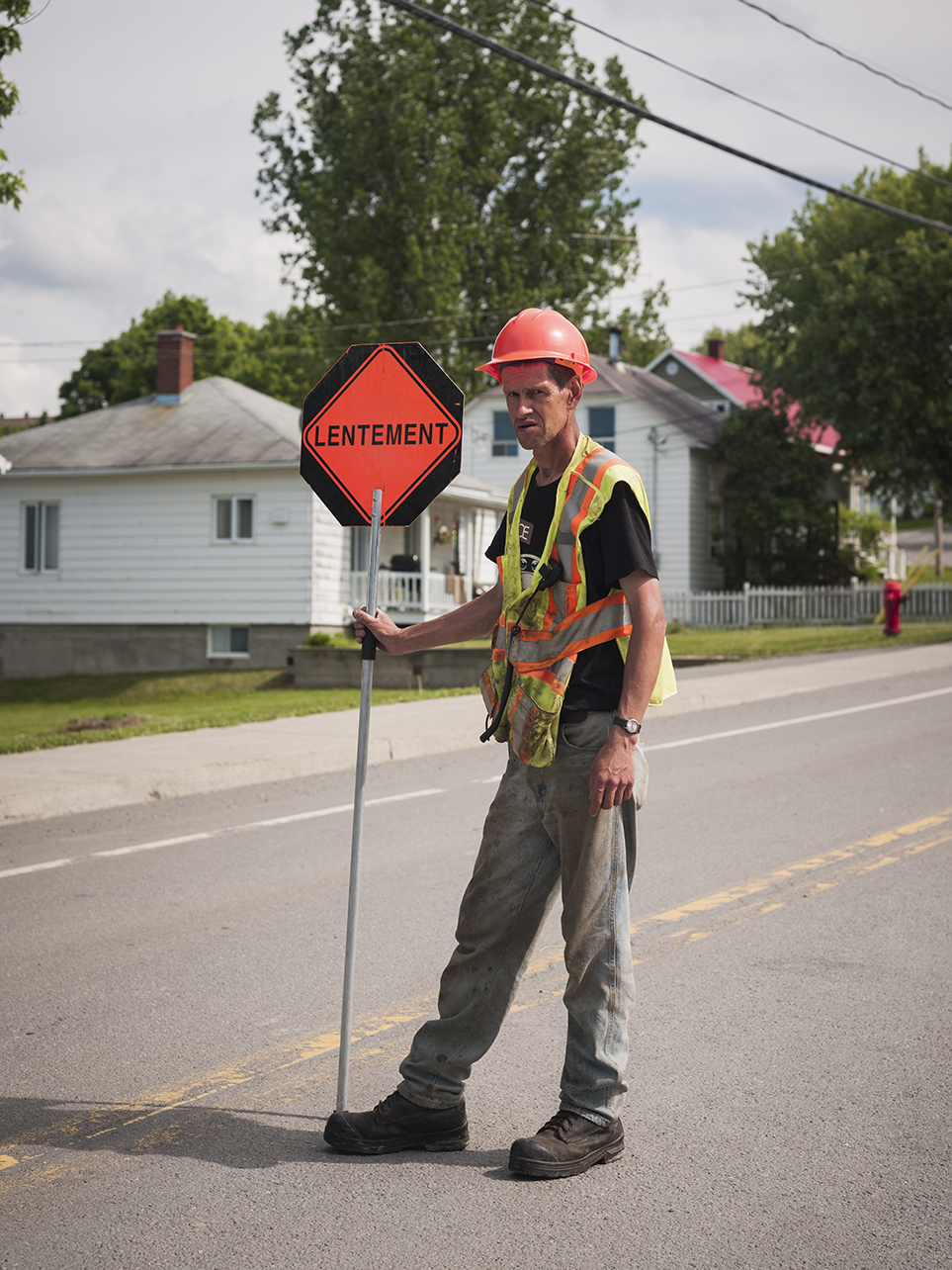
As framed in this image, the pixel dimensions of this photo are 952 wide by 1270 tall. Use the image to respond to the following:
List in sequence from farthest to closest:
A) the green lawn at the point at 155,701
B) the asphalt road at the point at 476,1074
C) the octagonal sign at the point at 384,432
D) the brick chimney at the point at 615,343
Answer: the brick chimney at the point at 615,343 → the green lawn at the point at 155,701 → the octagonal sign at the point at 384,432 → the asphalt road at the point at 476,1074

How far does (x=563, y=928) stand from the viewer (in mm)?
3756

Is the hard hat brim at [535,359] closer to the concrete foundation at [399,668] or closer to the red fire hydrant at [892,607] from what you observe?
the concrete foundation at [399,668]

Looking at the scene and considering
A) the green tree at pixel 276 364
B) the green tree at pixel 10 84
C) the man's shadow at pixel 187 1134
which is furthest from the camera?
the green tree at pixel 276 364

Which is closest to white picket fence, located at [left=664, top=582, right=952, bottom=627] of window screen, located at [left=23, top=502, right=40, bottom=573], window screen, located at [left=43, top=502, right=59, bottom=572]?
window screen, located at [left=43, top=502, right=59, bottom=572]

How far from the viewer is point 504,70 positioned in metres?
39.4

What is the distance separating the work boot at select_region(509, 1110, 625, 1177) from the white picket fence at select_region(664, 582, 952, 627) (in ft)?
114

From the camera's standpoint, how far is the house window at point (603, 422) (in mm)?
43281

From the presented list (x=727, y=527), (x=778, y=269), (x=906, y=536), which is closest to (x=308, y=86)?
(x=778, y=269)

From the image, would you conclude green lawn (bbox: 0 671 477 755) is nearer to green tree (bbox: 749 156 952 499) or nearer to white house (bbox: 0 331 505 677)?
white house (bbox: 0 331 505 677)

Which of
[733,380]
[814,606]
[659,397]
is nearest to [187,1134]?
[814,606]

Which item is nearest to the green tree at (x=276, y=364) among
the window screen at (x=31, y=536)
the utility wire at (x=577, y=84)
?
the window screen at (x=31, y=536)

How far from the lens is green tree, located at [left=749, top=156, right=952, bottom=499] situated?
127ft

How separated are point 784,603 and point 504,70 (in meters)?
17.7

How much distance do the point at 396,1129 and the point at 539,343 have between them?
2.22 m
